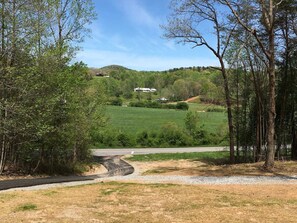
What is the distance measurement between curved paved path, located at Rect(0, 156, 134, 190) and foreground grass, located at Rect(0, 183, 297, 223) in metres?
2.32

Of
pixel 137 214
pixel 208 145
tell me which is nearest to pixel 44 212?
pixel 137 214

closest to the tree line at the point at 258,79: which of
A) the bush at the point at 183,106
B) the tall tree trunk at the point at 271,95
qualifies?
the tall tree trunk at the point at 271,95

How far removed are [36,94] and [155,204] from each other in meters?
8.70

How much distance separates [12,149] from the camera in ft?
55.6

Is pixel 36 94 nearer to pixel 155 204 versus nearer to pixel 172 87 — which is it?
pixel 155 204

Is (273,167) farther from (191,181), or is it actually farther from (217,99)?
(217,99)

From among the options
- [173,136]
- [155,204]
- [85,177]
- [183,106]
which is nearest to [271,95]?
[155,204]

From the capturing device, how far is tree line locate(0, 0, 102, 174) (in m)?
13.9

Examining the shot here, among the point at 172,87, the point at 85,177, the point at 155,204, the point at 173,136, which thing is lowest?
the point at 85,177

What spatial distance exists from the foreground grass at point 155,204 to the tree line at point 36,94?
529cm

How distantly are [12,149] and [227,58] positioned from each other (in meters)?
13.7

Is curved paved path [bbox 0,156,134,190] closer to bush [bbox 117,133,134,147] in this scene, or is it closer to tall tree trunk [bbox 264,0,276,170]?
tall tree trunk [bbox 264,0,276,170]

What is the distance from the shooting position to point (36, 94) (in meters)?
14.8

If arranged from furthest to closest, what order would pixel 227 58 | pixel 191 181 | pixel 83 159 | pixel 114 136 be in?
pixel 114 136 < pixel 83 159 < pixel 227 58 < pixel 191 181
